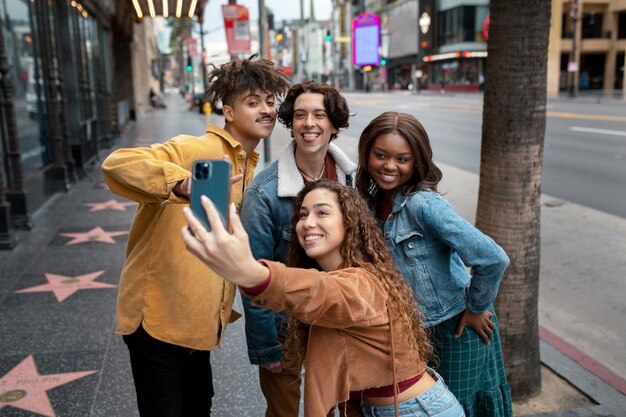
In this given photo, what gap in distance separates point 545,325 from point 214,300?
363 centimetres

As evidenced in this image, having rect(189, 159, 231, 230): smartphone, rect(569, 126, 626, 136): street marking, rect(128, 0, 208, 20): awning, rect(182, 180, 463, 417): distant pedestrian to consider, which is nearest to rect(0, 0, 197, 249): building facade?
rect(128, 0, 208, 20): awning

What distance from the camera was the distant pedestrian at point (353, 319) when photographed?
5.72 feet

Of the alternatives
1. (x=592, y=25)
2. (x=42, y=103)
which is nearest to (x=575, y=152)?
(x=42, y=103)

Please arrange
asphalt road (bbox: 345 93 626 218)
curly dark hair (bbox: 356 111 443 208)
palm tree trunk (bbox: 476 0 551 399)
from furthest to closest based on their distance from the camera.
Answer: asphalt road (bbox: 345 93 626 218) → palm tree trunk (bbox: 476 0 551 399) → curly dark hair (bbox: 356 111 443 208)

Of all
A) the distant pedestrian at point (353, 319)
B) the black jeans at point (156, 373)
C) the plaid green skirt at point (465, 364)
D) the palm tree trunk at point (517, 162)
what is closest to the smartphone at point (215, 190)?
the distant pedestrian at point (353, 319)

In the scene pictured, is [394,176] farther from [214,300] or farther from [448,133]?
[448,133]

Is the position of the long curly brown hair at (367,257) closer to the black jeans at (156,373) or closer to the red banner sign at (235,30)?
the black jeans at (156,373)

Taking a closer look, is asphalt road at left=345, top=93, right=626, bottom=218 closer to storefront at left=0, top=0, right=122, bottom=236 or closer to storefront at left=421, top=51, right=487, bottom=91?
storefront at left=0, top=0, right=122, bottom=236

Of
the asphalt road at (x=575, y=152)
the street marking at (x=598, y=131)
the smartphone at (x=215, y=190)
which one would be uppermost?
the smartphone at (x=215, y=190)

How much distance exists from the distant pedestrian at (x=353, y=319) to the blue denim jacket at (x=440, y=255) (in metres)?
0.26

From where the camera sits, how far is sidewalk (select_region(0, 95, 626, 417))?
147 inches

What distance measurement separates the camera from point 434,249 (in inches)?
92.0

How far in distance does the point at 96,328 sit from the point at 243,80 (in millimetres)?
3215

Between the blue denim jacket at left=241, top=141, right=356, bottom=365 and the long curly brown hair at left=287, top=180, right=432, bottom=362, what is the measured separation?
38 centimetres
